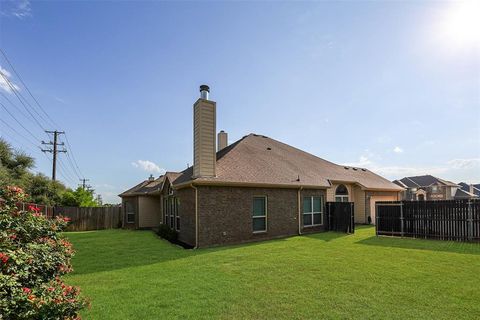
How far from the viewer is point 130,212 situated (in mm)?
22734

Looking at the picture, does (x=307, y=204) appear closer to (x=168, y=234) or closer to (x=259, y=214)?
(x=259, y=214)

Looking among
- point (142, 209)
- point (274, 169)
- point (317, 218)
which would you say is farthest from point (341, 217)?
point (142, 209)

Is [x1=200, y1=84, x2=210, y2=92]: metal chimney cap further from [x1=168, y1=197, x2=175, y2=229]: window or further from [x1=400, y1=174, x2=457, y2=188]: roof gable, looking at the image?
[x1=400, y1=174, x2=457, y2=188]: roof gable

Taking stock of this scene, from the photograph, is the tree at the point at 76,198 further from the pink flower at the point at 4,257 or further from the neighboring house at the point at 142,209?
the pink flower at the point at 4,257

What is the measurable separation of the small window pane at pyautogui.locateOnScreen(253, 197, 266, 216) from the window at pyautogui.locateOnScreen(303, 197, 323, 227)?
3.18m

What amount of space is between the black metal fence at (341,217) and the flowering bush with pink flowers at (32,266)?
14561 mm

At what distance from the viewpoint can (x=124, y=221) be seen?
2255 centimetres

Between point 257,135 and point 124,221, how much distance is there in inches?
521

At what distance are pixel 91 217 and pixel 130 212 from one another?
3070mm

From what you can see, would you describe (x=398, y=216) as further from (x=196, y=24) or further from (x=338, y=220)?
(x=196, y=24)

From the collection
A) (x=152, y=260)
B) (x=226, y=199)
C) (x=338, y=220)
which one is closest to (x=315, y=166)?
(x=338, y=220)

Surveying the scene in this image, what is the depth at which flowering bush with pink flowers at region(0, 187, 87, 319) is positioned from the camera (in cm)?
298

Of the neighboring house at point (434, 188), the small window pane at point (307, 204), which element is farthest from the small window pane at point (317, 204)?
the neighboring house at point (434, 188)

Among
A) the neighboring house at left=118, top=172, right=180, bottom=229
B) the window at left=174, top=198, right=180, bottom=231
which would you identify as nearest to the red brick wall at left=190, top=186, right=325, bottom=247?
the window at left=174, top=198, right=180, bottom=231
